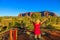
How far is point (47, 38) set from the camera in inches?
368

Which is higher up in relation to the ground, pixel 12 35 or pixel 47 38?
pixel 12 35

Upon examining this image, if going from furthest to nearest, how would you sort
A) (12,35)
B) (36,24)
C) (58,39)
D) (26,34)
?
(26,34)
(58,39)
(36,24)
(12,35)

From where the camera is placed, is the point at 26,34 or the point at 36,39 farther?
the point at 26,34

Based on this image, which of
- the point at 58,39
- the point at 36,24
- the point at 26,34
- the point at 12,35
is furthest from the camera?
the point at 26,34

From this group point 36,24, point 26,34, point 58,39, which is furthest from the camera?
point 26,34

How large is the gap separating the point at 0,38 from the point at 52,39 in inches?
127

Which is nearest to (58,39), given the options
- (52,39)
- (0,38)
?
(52,39)

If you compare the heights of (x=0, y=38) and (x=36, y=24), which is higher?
(x=36, y=24)

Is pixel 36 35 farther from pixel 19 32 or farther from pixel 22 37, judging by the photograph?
pixel 19 32

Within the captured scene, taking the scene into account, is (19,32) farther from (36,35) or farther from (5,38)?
(36,35)

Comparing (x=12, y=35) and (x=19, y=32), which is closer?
(x=12, y=35)

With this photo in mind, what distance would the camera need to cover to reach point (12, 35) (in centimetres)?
522

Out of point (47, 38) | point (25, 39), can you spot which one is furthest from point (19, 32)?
point (47, 38)

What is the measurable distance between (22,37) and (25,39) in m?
0.47
